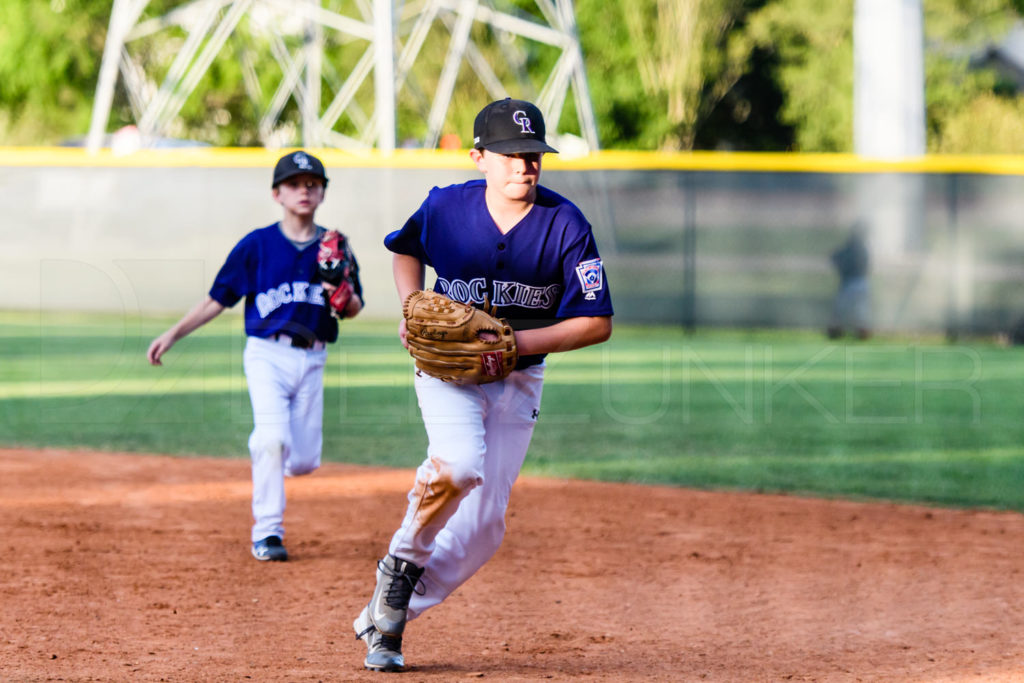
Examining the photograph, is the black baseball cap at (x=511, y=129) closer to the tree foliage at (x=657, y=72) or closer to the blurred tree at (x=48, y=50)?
the tree foliage at (x=657, y=72)

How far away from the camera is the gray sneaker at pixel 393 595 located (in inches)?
136

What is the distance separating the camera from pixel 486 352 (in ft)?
11.0

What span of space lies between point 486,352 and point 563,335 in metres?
0.22

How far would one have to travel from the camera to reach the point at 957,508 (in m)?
6.27

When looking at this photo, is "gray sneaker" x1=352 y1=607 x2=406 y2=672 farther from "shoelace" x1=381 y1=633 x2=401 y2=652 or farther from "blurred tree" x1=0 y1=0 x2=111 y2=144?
"blurred tree" x1=0 y1=0 x2=111 y2=144

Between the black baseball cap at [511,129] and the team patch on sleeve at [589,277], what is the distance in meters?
0.32

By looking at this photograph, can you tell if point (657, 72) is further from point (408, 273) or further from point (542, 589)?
point (408, 273)

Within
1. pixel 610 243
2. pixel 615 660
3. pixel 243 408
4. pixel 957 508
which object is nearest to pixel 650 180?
pixel 610 243

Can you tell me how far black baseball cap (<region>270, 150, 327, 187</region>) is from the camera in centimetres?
484

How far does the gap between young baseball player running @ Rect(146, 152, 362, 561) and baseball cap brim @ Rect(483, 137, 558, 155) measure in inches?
64.2

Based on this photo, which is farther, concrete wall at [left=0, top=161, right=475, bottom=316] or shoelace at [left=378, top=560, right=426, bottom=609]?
concrete wall at [left=0, top=161, right=475, bottom=316]

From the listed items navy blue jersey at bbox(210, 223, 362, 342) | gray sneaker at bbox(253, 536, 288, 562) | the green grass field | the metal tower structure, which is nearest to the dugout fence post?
the green grass field

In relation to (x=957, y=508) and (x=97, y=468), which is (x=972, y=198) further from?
(x=97, y=468)

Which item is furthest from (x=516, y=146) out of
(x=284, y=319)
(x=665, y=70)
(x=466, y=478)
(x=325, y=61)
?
(x=665, y=70)
